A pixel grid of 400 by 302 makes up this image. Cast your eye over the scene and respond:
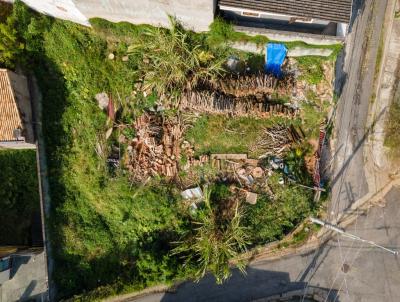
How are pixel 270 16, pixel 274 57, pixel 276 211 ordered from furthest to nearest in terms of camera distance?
pixel 276 211, pixel 274 57, pixel 270 16

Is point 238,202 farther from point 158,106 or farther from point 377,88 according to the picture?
point 377,88

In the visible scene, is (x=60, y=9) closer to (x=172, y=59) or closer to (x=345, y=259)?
(x=172, y=59)

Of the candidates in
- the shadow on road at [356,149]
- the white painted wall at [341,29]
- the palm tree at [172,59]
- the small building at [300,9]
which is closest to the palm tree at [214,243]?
the shadow on road at [356,149]

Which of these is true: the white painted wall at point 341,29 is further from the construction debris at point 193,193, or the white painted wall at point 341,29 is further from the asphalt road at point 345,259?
the construction debris at point 193,193

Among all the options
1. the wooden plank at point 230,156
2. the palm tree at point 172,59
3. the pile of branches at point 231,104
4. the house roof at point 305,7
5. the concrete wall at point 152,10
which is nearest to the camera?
Answer: the concrete wall at point 152,10

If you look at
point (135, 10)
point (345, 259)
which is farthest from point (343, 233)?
point (135, 10)

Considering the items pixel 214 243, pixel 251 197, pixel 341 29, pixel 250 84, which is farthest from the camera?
pixel 251 197

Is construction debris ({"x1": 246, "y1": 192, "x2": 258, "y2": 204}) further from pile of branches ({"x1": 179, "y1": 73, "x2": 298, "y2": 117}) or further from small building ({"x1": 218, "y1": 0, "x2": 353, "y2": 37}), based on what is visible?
small building ({"x1": 218, "y1": 0, "x2": 353, "y2": 37})
